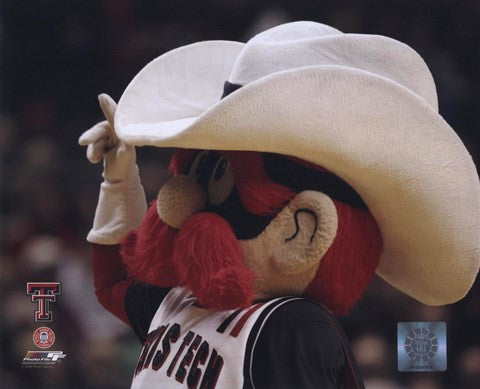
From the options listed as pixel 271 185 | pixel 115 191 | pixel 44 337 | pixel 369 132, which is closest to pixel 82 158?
pixel 115 191

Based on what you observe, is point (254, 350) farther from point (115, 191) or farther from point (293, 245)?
point (115, 191)

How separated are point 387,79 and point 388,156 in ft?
0.25

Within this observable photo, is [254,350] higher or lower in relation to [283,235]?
lower

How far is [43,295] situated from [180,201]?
0.32m

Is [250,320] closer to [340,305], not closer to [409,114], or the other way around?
[340,305]

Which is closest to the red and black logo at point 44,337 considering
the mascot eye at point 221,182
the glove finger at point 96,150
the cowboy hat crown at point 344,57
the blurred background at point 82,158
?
the blurred background at point 82,158

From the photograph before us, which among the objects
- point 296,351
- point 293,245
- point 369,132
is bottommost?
point 296,351

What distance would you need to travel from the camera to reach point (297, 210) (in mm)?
979

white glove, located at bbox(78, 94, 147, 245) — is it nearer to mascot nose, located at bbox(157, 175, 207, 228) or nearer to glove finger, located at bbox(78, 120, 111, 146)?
glove finger, located at bbox(78, 120, 111, 146)

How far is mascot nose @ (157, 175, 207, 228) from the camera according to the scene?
1.02m

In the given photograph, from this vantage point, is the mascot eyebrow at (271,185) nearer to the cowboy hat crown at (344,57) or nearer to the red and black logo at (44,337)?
the cowboy hat crown at (344,57)

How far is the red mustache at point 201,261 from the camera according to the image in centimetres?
97

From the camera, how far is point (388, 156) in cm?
95

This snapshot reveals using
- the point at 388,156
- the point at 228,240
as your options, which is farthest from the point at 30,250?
the point at 388,156
